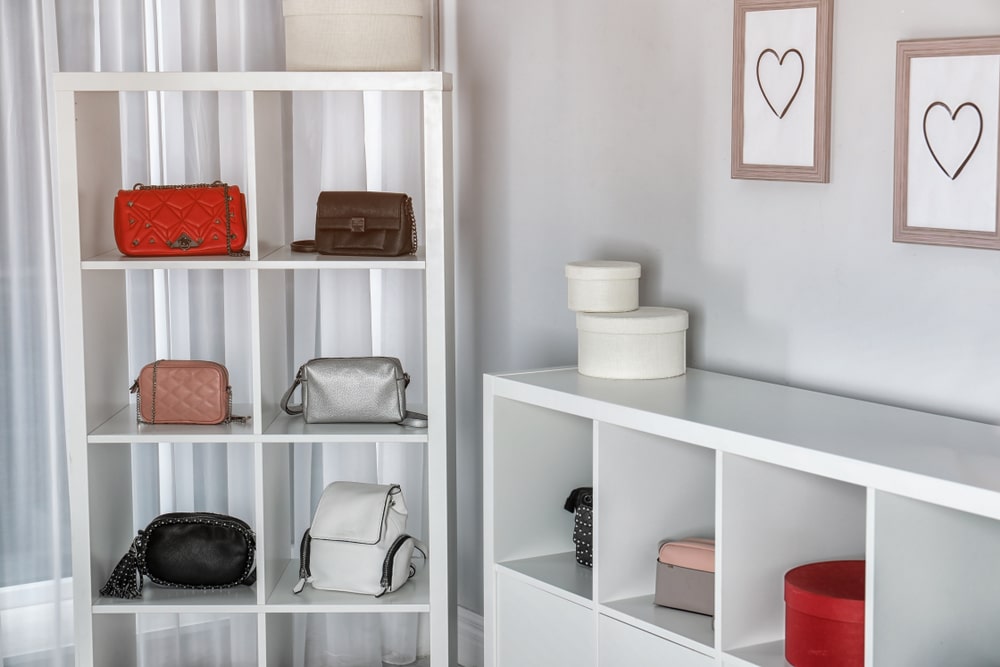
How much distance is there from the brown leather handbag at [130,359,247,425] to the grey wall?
79 cm

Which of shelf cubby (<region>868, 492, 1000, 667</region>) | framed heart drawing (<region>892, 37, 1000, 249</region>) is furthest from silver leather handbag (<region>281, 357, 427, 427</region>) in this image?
shelf cubby (<region>868, 492, 1000, 667</region>)

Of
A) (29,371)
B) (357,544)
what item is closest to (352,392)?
(357,544)

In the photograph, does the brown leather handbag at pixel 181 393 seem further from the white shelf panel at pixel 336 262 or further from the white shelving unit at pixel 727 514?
the white shelving unit at pixel 727 514

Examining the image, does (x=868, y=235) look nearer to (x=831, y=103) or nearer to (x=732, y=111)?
(x=831, y=103)

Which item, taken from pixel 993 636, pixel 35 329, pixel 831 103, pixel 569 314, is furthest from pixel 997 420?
pixel 35 329

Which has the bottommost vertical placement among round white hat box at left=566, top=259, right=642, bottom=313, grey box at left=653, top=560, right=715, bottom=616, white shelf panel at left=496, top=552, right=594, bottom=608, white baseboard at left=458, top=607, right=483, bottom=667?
white baseboard at left=458, top=607, right=483, bottom=667

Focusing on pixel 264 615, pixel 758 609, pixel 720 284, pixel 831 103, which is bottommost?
pixel 264 615

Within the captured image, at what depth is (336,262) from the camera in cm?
268

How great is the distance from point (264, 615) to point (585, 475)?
0.84 m

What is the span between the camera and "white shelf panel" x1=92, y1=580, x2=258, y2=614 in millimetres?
2742

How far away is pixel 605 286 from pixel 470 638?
53.2 inches

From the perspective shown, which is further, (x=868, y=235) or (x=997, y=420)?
(x=868, y=235)

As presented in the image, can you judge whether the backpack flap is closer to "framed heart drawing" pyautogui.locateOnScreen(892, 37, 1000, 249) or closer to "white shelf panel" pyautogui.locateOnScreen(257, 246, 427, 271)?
"white shelf panel" pyautogui.locateOnScreen(257, 246, 427, 271)

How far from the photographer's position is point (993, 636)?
1.76m
